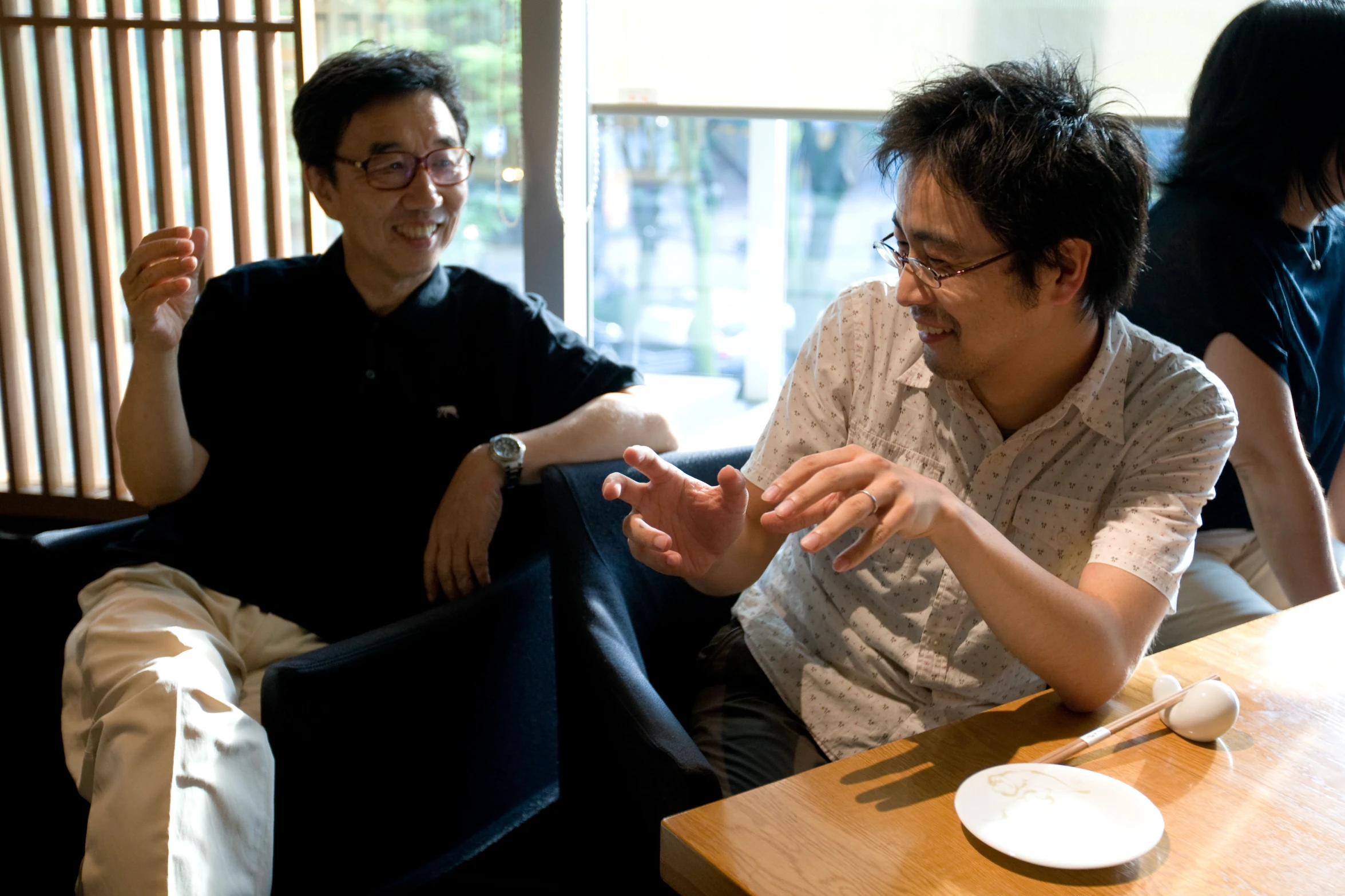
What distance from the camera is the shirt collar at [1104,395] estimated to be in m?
1.46

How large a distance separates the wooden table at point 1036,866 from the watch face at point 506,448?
0.95 metres

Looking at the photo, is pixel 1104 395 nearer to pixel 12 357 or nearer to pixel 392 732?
pixel 392 732

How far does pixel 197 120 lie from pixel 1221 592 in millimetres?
2391

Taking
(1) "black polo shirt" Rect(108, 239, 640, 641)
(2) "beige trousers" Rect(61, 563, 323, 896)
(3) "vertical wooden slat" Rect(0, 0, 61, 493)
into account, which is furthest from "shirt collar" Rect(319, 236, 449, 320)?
(3) "vertical wooden slat" Rect(0, 0, 61, 493)

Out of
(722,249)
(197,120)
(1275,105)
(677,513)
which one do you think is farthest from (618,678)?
(722,249)

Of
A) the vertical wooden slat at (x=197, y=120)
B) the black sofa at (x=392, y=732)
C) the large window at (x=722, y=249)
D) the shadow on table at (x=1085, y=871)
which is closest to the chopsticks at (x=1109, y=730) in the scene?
the shadow on table at (x=1085, y=871)

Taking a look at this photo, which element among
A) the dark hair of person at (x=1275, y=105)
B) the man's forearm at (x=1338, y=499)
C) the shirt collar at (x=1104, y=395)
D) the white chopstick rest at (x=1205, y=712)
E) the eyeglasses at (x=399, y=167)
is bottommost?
the man's forearm at (x=1338, y=499)

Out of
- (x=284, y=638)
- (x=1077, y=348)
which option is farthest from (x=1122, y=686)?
(x=284, y=638)

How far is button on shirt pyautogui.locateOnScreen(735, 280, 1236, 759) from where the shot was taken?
1.43 metres

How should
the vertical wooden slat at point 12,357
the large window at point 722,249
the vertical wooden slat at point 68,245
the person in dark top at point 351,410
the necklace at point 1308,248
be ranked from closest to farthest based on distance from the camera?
1. the person in dark top at point 351,410
2. the necklace at point 1308,248
3. the vertical wooden slat at point 68,245
4. the vertical wooden slat at point 12,357
5. the large window at point 722,249

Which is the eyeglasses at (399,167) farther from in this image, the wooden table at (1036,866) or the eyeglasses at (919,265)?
the wooden table at (1036,866)

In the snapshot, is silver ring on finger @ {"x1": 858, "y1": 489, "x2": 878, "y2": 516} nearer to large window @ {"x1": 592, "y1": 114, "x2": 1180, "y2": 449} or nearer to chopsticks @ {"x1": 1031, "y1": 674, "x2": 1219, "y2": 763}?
chopsticks @ {"x1": 1031, "y1": 674, "x2": 1219, "y2": 763}

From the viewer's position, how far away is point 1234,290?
194 centimetres

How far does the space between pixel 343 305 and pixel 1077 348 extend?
134cm
